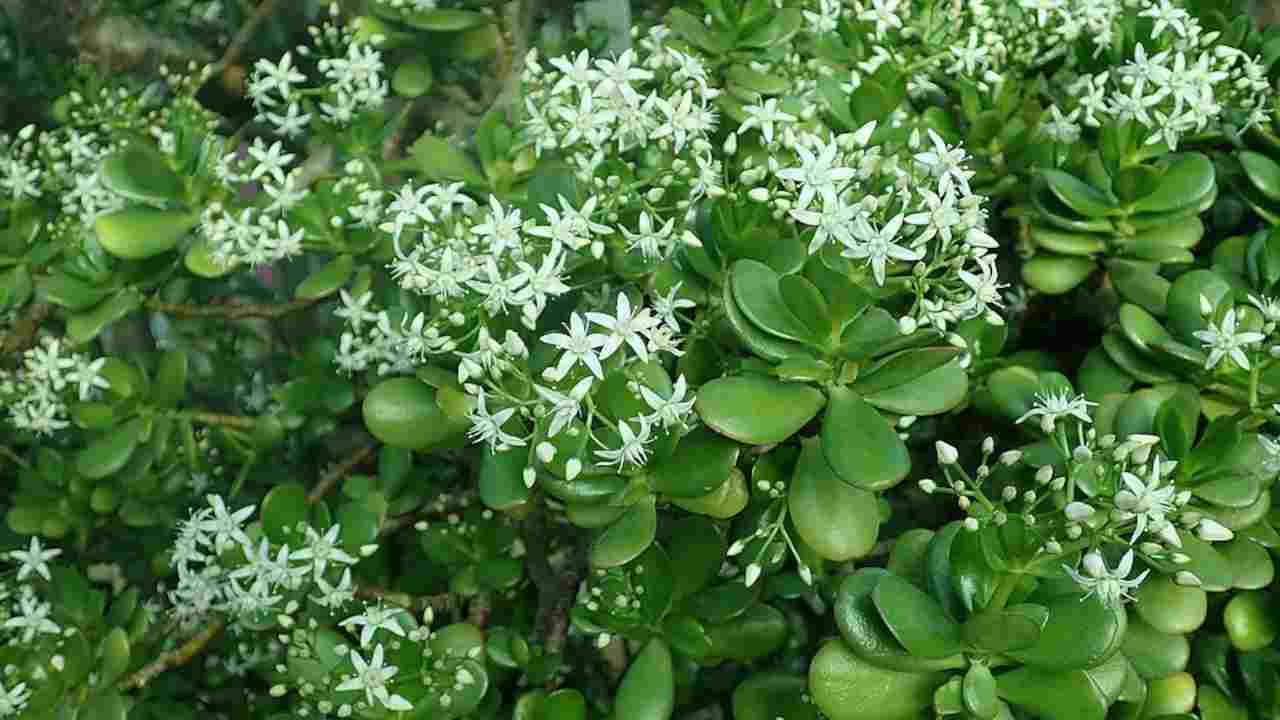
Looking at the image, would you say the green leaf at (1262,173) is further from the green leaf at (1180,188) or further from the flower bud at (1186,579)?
the flower bud at (1186,579)

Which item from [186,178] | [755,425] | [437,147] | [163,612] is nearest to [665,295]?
[755,425]

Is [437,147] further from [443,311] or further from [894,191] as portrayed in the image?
[894,191]

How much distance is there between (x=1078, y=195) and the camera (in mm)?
988

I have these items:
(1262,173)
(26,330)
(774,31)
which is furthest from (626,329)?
(26,330)

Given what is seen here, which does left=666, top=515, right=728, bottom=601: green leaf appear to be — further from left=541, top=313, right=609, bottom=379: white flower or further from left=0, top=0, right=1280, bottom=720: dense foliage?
left=541, top=313, right=609, bottom=379: white flower

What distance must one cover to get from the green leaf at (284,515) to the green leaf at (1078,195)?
690 mm

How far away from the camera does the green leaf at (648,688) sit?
86cm

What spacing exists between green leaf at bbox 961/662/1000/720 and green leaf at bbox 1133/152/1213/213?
429mm

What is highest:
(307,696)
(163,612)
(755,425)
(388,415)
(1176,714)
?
(755,425)

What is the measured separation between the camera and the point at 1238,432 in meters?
0.81

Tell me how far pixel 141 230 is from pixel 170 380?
0.54 feet

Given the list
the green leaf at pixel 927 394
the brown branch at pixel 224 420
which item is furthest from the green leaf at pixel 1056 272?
the brown branch at pixel 224 420

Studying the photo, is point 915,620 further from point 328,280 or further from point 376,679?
point 328,280

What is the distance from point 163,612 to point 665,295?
78 cm
